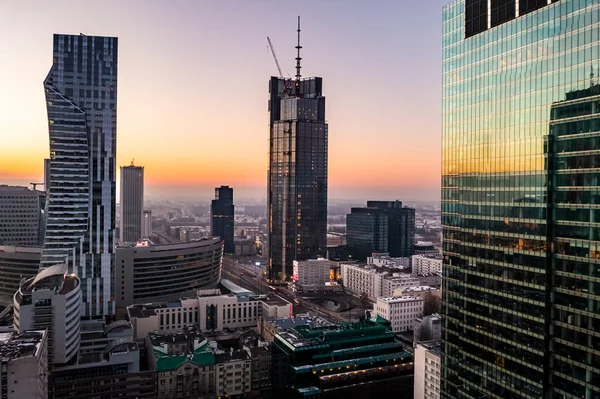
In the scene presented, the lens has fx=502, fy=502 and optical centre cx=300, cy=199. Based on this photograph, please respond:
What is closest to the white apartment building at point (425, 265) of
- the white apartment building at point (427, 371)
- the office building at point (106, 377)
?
the white apartment building at point (427, 371)

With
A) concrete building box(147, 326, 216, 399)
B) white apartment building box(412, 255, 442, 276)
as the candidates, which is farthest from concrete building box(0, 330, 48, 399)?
white apartment building box(412, 255, 442, 276)

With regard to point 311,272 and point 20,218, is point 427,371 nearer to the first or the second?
point 311,272

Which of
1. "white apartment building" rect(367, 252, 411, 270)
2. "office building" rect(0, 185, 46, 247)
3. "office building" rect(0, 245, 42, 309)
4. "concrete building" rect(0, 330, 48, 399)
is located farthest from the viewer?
"white apartment building" rect(367, 252, 411, 270)

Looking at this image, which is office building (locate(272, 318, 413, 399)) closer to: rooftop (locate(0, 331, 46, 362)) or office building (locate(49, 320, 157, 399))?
office building (locate(49, 320, 157, 399))

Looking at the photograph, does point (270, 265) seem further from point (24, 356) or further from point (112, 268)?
point (24, 356)

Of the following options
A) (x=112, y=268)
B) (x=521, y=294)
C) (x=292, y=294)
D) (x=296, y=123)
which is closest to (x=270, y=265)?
(x=292, y=294)

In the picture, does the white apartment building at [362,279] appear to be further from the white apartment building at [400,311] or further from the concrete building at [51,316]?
the concrete building at [51,316]

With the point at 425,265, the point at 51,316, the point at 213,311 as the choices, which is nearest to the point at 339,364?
the point at 51,316
